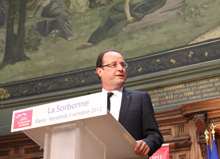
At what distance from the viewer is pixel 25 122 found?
1.98 metres

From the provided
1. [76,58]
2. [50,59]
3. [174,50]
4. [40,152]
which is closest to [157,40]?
[174,50]

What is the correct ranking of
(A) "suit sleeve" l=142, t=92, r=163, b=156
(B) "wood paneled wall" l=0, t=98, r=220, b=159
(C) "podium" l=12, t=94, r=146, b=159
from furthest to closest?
1. (B) "wood paneled wall" l=0, t=98, r=220, b=159
2. (A) "suit sleeve" l=142, t=92, r=163, b=156
3. (C) "podium" l=12, t=94, r=146, b=159

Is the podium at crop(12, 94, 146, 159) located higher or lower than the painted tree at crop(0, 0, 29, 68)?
lower

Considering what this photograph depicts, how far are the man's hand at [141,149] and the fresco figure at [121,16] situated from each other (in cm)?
681

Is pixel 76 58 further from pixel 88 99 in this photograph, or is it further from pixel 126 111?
pixel 88 99

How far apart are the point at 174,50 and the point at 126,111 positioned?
5.57 meters

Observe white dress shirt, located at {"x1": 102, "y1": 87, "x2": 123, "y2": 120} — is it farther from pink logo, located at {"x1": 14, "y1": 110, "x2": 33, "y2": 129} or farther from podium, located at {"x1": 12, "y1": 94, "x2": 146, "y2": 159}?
pink logo, located at {"x1": 14, "y1": 110, "x2": 33, "y2": 129}

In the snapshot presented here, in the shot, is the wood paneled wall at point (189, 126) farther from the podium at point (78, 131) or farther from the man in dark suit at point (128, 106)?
the podium at point (78, 131)

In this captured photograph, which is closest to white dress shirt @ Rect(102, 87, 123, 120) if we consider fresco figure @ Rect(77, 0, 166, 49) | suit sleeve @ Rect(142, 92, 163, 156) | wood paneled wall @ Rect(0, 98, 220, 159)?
suit sleeve @ Rect(142, 92, 163, 156)

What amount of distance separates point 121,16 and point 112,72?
6.42m

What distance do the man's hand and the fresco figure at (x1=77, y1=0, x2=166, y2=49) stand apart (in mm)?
6812

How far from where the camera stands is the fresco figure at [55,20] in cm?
955

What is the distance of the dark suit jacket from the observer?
7.95 ft

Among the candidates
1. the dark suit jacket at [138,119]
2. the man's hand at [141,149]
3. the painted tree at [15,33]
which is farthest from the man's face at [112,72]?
the painted tree at [15,33]
